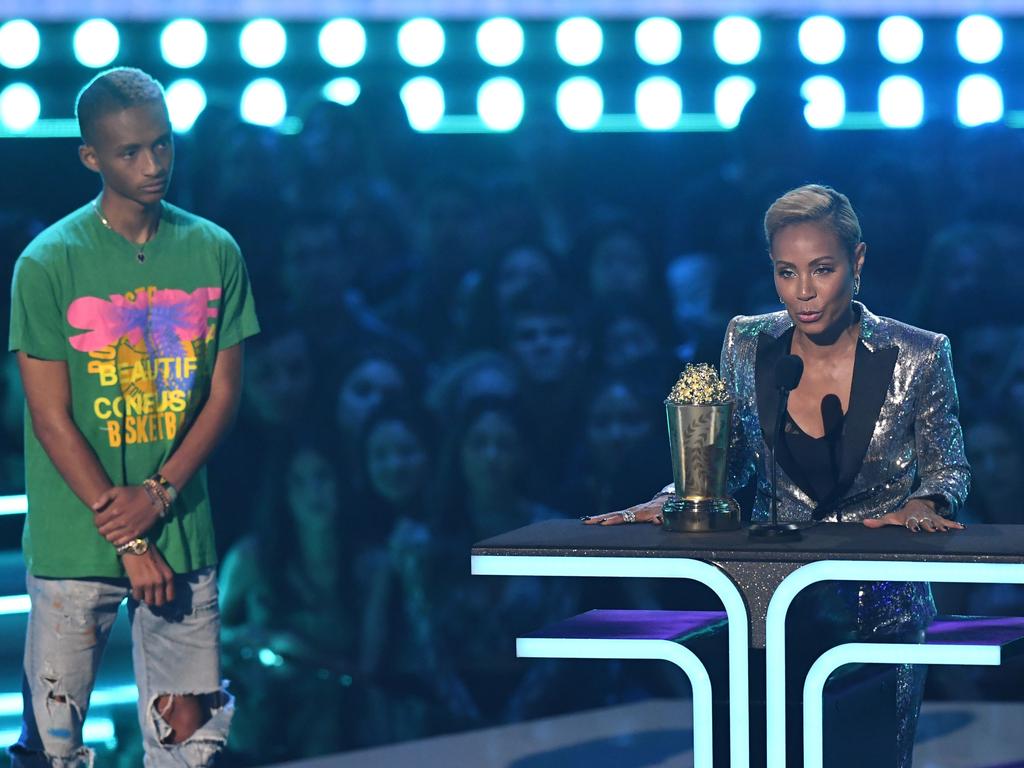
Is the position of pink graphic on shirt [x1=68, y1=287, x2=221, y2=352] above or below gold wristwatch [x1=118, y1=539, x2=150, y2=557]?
above

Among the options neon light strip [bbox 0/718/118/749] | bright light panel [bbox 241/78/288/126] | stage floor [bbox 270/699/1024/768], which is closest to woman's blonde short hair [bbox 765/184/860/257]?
stage floor [bbox 270/699/1024/768]

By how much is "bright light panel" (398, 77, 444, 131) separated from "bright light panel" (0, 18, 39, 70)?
3.27ft

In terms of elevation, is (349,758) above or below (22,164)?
below

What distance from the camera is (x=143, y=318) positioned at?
2.83 meters

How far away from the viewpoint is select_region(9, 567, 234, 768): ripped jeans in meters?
2.79

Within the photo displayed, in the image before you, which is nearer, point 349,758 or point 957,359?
point 349,758

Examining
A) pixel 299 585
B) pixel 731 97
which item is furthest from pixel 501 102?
pixel 299 585

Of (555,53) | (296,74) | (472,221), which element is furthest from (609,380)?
(296,74)

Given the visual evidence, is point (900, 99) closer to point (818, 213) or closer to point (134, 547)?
point (818, 213)

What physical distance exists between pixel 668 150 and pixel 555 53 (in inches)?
16.2

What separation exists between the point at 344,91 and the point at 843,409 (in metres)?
2.23

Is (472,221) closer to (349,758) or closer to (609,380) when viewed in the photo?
(609,380)

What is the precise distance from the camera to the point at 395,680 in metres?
4.54

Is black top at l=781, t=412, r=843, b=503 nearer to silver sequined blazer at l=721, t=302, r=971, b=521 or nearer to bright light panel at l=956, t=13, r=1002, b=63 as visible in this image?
silver sequined blazer at l=721, t=302, r=971, b=521
